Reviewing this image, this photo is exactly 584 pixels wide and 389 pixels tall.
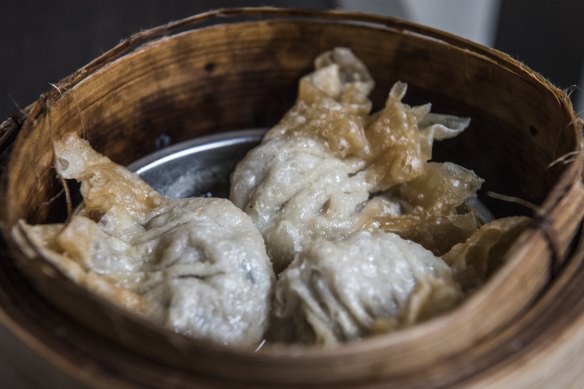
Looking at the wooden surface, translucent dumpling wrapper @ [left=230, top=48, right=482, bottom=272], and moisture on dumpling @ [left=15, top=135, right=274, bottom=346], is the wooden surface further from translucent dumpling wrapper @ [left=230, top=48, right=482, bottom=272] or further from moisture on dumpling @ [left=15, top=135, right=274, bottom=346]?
translucent dumpling wrapper @ [left=230, top=48, right=482, bottom=272]

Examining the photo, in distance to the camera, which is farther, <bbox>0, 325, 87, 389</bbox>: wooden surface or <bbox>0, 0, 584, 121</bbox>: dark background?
<bbox>0, 0, 584, 121</bbox>: dark background

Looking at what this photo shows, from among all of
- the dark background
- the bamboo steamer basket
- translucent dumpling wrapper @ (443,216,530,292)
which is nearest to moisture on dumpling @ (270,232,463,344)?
translucent dumpling wrapper @ (443,216,530,292)

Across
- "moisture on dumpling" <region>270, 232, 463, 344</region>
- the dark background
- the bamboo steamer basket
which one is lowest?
the dark background

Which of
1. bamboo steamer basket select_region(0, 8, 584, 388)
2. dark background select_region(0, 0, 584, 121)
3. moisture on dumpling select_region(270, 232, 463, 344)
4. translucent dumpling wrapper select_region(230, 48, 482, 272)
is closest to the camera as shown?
bamboo steamer basket select_region(0, 8, 584, 388)

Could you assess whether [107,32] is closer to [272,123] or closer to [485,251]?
[272,123]

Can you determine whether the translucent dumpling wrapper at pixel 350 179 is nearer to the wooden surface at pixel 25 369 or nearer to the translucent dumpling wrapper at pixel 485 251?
the translucent dumpling wrapper at pixel 485 251

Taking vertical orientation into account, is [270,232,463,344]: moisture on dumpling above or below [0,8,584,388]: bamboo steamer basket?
below

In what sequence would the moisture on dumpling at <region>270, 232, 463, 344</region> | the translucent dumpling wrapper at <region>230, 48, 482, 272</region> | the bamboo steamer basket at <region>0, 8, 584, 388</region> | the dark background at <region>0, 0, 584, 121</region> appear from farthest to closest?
the dark background at <region>0, 0, 584, 121</region>, the translucent dumpling wrapper at <region>230, 48, 482, 272</region>, the moisture on dumpling at <region>270, 232, 463, 344</region>, the bamboo steamer basket at <region>0, 8, 584, 388</region>

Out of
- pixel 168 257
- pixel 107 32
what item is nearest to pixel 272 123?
pixel 168 257

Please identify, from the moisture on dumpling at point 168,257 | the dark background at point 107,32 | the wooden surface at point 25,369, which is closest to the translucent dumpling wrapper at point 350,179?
the moisture on dumpling at point 168,257
